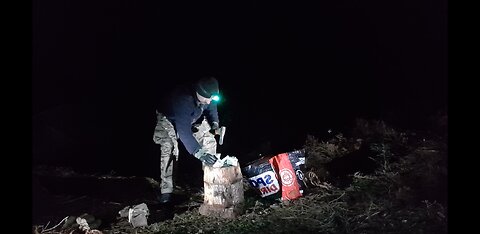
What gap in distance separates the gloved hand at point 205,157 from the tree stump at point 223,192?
99 millimetres

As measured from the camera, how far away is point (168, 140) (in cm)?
601

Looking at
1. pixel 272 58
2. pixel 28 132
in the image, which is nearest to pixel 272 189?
pixel 28 132

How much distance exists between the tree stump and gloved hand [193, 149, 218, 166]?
0.32ft

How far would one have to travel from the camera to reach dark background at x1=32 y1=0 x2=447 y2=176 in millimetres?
10062

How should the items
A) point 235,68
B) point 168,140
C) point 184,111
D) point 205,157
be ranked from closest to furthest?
point 205,157 < point 184,111 < point 168,140 < point 235,68

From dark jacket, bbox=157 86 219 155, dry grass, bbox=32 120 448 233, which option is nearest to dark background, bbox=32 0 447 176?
dry grass, bbox=32 120 448 233

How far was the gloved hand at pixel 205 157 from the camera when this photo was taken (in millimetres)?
5355

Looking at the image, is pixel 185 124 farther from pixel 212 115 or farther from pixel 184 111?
pixel 212 115

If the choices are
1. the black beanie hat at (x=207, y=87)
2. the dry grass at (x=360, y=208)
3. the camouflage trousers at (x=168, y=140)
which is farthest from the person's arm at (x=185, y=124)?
the dry grass at (x=360, y=208)

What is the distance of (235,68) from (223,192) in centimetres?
1164

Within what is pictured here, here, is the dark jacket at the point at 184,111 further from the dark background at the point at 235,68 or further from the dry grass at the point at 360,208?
the dark background at the point at 235,68

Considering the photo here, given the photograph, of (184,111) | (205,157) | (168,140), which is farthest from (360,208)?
(168,140)

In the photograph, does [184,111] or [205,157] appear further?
[184,111]

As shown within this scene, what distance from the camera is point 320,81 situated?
15141 millimetres
